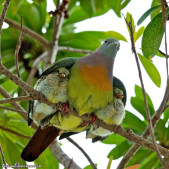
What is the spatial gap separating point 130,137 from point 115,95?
18.1 inches

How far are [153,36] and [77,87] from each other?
0.57m

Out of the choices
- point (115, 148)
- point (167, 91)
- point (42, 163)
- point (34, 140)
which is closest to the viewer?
point (167, 91)

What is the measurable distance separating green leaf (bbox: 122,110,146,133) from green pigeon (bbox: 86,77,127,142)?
718 mm

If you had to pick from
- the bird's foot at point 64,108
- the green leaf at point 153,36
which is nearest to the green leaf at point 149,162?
the bird's foot at point 64,108

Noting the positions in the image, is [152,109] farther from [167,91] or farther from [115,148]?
[167,91]

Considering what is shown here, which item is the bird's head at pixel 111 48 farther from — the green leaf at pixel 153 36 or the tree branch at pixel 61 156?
the tree branch at pixel 61 156

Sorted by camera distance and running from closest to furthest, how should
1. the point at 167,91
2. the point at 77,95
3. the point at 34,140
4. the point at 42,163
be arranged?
1. the point at 167,91
2. the point at 77,95
3. the point at 34,140
4. the point at 42,163

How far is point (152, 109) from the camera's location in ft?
12.1

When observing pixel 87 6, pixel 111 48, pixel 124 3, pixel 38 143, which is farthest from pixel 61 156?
pixel 87 6

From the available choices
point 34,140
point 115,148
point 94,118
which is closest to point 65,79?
point 94,118

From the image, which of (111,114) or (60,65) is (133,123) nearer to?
(111,114)

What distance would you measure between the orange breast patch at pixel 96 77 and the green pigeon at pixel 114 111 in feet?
0.36

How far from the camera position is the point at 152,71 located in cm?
300

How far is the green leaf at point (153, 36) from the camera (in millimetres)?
2439
